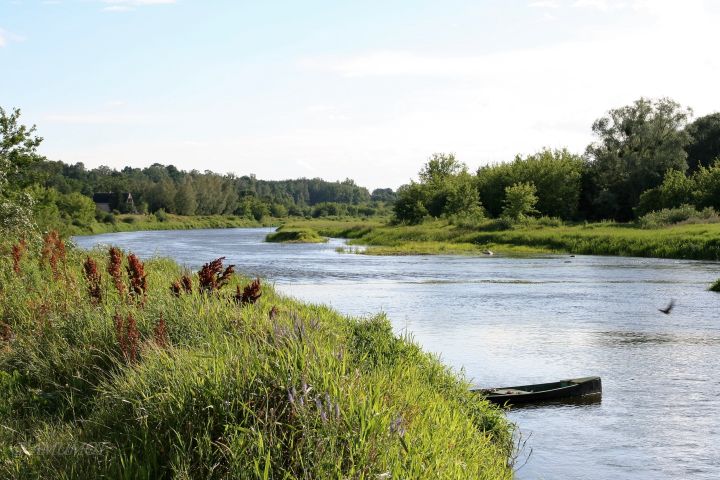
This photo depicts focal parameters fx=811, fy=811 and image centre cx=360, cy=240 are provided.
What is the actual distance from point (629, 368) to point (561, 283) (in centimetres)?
1884

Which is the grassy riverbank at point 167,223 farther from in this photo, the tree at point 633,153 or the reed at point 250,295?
the reed at point 250,295

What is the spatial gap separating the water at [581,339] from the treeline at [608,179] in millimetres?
32698

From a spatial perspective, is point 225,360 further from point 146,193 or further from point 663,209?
point 146,193

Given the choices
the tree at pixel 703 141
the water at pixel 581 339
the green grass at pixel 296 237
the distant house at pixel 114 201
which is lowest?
the water at pixel 581 339

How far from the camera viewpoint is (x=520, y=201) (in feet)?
261

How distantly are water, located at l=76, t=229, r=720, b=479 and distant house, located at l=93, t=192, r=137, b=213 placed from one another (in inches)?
4718

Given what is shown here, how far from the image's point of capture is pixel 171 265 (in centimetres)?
2453

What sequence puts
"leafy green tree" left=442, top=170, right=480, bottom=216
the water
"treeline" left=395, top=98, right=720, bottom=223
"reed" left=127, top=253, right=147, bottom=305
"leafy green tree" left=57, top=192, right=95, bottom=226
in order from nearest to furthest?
the water
"reed" left=127, top=253, right=147, bottom=305
"treeline" left=395, top=98, right=720, bottom=223
"leafy green tree" left=442, top=170, right=480, bottom=216
"leafy green tree" left=57, top=192, right=95, bottom=226

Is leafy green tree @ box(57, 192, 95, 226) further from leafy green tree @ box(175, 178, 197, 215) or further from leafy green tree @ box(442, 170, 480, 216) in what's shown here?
leafy green tree @ box(442, 170, 480, 216)

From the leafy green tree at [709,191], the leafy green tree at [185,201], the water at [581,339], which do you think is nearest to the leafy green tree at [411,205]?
the leafy green tree at [709,191]

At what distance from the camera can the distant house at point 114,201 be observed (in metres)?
159

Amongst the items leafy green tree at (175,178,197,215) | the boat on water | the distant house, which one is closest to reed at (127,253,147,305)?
the boat on water

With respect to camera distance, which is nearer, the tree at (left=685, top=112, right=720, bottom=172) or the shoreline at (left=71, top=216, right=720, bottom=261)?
the shoreline at (left=71, top=216, right=720, bottom=261)

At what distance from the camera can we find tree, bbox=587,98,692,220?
77812 mm
